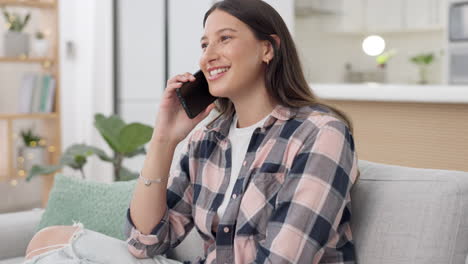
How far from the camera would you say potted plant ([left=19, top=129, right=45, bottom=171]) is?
Result: 14.7ft

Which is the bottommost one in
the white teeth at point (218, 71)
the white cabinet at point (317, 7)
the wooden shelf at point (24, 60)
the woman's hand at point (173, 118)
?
the woman's hand at point (173, 118)

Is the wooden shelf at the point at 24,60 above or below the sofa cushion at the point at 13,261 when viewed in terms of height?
above

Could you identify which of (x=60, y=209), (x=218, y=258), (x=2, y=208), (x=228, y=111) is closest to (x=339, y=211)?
(x=218, y=258)

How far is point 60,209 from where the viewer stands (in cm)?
207

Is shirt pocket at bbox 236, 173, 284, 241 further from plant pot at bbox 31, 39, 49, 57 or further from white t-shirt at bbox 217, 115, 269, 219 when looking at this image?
plant pot at bbox 31, 39, 49, 57

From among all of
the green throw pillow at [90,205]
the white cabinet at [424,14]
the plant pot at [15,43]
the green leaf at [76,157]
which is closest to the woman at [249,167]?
the green throw pillow at [90,205]

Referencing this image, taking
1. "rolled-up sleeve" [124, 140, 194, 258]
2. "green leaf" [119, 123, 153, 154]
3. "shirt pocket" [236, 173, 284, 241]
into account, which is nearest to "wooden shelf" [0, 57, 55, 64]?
"green leaf" [119, 123, 153, 154]

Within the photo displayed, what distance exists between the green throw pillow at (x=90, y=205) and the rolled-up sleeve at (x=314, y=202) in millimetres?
766

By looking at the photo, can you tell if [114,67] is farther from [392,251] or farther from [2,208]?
[392,251]

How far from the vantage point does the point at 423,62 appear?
620cm

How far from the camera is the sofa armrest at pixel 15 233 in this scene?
2.09 meters

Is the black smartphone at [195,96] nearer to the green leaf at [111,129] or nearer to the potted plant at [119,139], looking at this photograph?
the potted plant at [119,139]

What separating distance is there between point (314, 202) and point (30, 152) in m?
3.56

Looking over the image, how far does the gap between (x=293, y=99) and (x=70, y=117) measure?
366 cm
